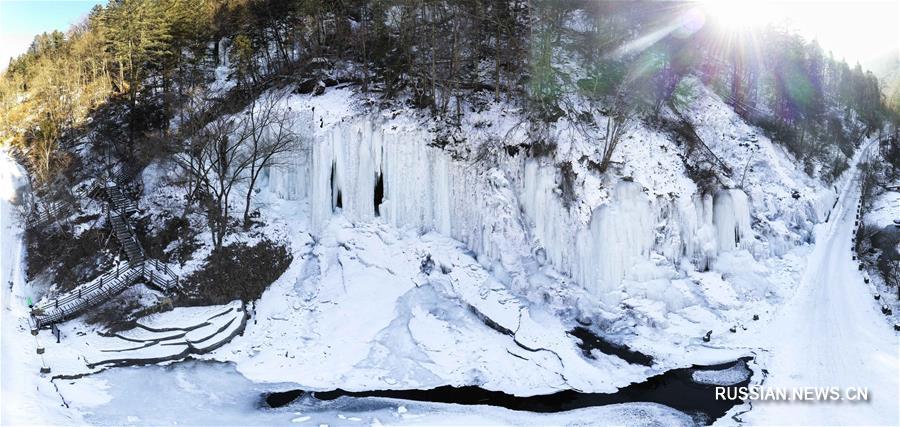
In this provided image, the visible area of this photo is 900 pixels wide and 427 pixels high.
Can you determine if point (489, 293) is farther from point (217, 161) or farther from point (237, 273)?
point (217, 161)

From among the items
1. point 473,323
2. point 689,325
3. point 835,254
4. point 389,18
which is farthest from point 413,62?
point 835,254

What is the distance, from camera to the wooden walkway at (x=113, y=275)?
1998 cm

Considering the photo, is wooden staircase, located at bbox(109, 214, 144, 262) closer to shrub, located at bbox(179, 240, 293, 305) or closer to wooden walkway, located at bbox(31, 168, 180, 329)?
wooden walkway, located at bbox(31, 168, 180, 329)

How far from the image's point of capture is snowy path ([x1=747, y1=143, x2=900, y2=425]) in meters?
15.5

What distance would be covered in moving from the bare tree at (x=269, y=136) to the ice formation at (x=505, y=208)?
1.02 meters

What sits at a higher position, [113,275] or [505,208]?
[505,208]

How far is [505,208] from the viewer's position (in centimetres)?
2277

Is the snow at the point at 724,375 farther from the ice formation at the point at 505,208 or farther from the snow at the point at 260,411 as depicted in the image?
the ice formation at the point at 505,208

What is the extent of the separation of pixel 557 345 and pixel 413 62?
15.6 metres

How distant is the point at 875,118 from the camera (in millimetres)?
57906

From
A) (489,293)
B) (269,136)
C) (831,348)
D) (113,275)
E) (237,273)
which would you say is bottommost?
(831,348)

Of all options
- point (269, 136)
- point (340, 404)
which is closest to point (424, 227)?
point (269, 136)

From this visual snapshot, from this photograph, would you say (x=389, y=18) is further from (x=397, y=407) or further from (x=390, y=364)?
(x=397, y=407)

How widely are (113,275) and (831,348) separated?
26.7 metres
